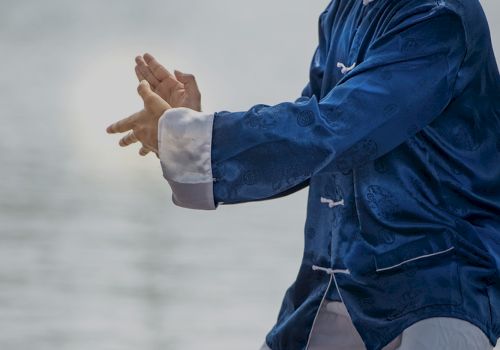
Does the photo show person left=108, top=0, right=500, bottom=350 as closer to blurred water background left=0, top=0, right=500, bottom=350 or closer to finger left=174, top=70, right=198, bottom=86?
finger left=174, top=70, right=198, bottom=86

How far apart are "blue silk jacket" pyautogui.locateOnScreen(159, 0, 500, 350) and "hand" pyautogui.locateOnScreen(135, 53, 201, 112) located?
0.14 meters

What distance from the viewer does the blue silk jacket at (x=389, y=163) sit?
1356 mm

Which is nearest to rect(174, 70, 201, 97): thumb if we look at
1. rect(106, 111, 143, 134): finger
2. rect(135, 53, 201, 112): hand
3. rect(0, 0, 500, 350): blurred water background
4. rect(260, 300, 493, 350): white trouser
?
rect(135, 53, 201, 112): hand

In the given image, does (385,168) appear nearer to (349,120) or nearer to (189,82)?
(349,120)

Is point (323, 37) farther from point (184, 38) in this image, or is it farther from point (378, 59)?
point (184, 38)

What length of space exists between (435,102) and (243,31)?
7.45m

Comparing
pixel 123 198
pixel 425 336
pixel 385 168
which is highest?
pixel 123 198

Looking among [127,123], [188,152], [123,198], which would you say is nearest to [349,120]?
[188,152]

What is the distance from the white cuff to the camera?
137 centimetres

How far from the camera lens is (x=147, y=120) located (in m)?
1.44

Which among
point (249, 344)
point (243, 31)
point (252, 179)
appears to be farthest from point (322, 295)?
point (243, 31)

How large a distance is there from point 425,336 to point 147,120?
413mm

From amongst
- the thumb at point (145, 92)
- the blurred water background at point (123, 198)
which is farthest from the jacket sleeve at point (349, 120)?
the blurred water background at point (123, 198)

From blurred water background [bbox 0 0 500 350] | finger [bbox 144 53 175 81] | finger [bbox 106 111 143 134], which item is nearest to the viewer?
finger [bbox 106 111 143 134]
